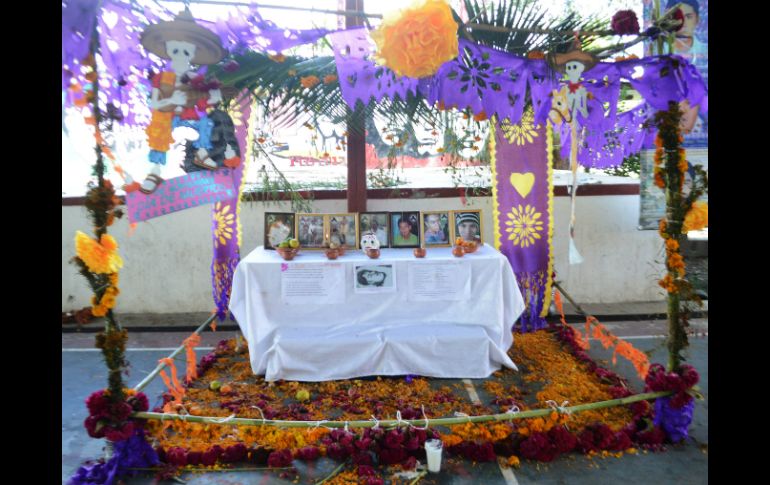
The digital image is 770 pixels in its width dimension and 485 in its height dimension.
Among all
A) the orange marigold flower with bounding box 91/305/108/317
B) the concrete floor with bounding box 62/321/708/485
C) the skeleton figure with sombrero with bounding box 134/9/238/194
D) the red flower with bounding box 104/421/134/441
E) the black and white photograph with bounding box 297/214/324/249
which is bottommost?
the concrete floor with bounding box 62/321/708/485

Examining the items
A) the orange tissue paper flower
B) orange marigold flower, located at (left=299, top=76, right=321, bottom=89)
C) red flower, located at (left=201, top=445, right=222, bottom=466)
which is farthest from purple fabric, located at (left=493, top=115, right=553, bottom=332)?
red flower, located at (left=201, top=445, right=222, bottom=466)

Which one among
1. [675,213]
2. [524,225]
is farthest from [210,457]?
[524,225]

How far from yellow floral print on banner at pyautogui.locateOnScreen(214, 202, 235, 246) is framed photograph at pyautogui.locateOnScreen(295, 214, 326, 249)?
2.17 ft

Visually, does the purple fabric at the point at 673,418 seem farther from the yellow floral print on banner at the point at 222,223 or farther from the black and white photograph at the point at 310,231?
the yellow floral print on banner at the point at 222,223

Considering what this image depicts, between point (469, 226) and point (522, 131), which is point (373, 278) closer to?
point (469, 226)

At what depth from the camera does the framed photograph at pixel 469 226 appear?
15.3 feet

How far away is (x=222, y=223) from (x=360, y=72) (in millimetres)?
2186

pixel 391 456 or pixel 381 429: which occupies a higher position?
pixel 381 429

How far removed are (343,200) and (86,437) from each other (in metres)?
3.53

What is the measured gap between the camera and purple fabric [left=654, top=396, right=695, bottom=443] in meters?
3.20

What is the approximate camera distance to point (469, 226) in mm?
4676

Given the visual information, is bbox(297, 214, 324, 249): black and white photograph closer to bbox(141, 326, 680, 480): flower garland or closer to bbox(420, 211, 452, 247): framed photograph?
bbox(420, 211, 452, 247): framed photograph

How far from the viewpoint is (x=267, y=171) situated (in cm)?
605
